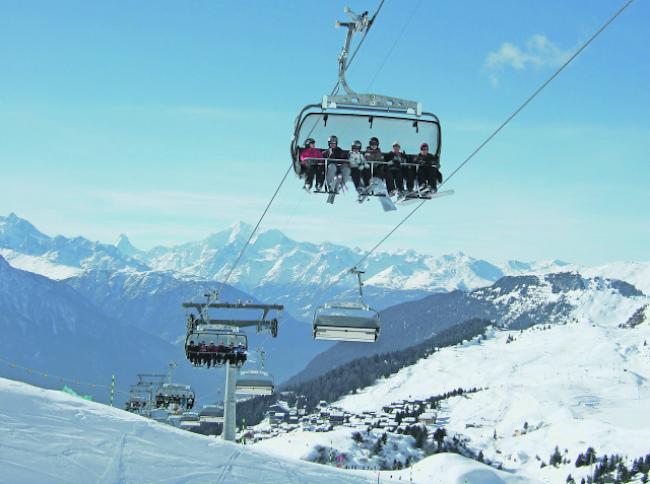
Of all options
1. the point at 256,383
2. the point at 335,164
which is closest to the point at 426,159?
the point at 335,164

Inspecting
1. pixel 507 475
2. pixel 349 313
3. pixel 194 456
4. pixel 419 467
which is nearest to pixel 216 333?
pixel 194 456

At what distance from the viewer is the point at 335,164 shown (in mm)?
22781

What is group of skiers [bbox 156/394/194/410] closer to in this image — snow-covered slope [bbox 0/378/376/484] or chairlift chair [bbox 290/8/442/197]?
snow-covered slope [bbox 0/378/376/484]

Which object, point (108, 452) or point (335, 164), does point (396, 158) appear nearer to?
point (335, 164)

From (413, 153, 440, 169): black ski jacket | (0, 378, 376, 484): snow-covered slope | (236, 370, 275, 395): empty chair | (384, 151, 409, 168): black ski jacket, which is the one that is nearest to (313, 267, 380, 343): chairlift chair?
(384, 151, 409, 168): black ski jacket

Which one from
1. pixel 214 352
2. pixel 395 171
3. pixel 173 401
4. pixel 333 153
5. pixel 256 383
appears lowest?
pixel 173 401

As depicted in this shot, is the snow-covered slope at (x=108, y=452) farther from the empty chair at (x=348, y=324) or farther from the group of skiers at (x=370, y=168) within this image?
the group of skiers at (x=370, y=168)

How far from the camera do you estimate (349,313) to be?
1105 inches

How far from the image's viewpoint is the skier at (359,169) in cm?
2269

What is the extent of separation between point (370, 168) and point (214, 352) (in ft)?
82.1

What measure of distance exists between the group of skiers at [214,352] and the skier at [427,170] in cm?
2502

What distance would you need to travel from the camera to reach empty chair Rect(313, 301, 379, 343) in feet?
90.5

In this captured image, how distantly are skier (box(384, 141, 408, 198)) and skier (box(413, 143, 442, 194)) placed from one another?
1.50 feet

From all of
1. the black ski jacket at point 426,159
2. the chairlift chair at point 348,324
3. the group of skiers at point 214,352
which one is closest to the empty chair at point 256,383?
the group of skiers at point 214,352
